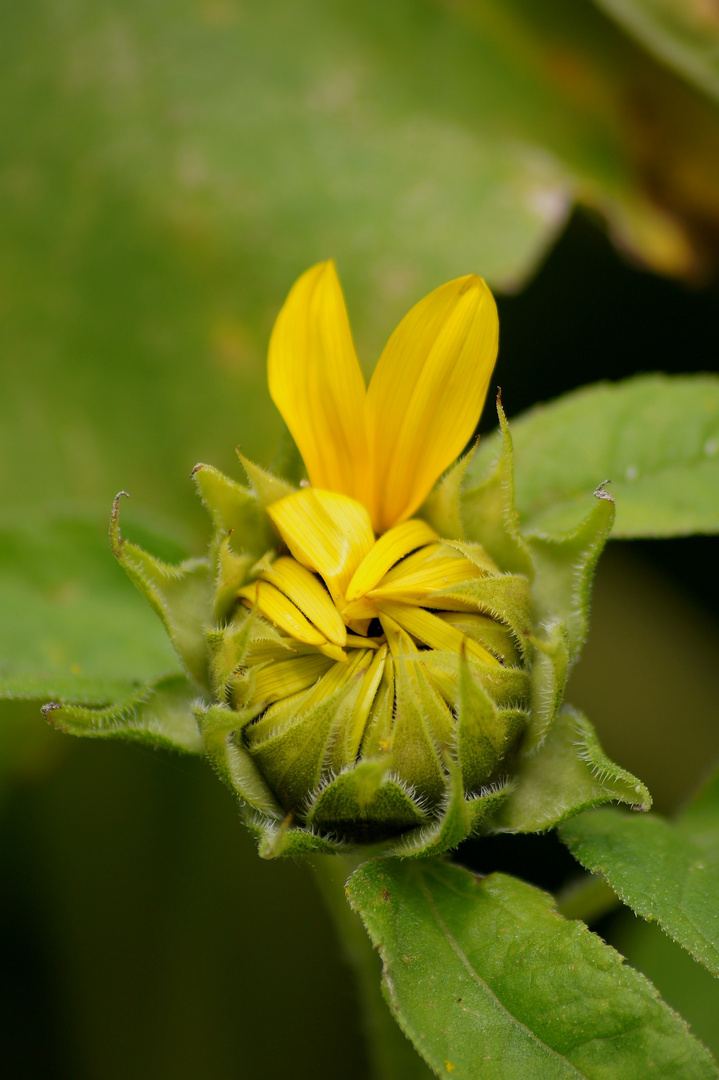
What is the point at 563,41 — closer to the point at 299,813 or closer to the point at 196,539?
the point at 196,539

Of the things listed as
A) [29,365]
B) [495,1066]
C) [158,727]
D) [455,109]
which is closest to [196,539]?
[29,365]

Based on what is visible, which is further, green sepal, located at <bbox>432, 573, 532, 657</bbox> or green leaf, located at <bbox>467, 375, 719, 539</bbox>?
green leaf, located at <bbox>467, 375, 719, 539</bbox>

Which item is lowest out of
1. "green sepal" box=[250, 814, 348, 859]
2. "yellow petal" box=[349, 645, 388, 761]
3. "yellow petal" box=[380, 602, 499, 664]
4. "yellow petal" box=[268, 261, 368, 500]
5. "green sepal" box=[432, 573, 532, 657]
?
"green sepal" box=[250, 814, 348, 859]

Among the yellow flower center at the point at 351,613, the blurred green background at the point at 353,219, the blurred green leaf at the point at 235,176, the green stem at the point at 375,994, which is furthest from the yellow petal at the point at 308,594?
the blurred green leaf at the point at 235,176

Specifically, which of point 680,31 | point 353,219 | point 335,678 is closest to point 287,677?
point 335,678

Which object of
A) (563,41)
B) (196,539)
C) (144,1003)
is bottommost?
(144,1003)

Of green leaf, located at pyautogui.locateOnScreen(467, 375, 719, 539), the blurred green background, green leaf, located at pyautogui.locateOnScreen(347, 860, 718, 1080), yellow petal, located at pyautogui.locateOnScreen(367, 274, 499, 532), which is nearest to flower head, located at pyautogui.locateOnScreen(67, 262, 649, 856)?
yellow petal, located at pyautogui.locateOnScreen(367, 274, 499, 532)

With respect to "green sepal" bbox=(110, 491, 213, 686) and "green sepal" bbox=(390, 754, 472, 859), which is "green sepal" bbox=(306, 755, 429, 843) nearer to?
"green sepal" bbox=(390, 754, 472, 859)
